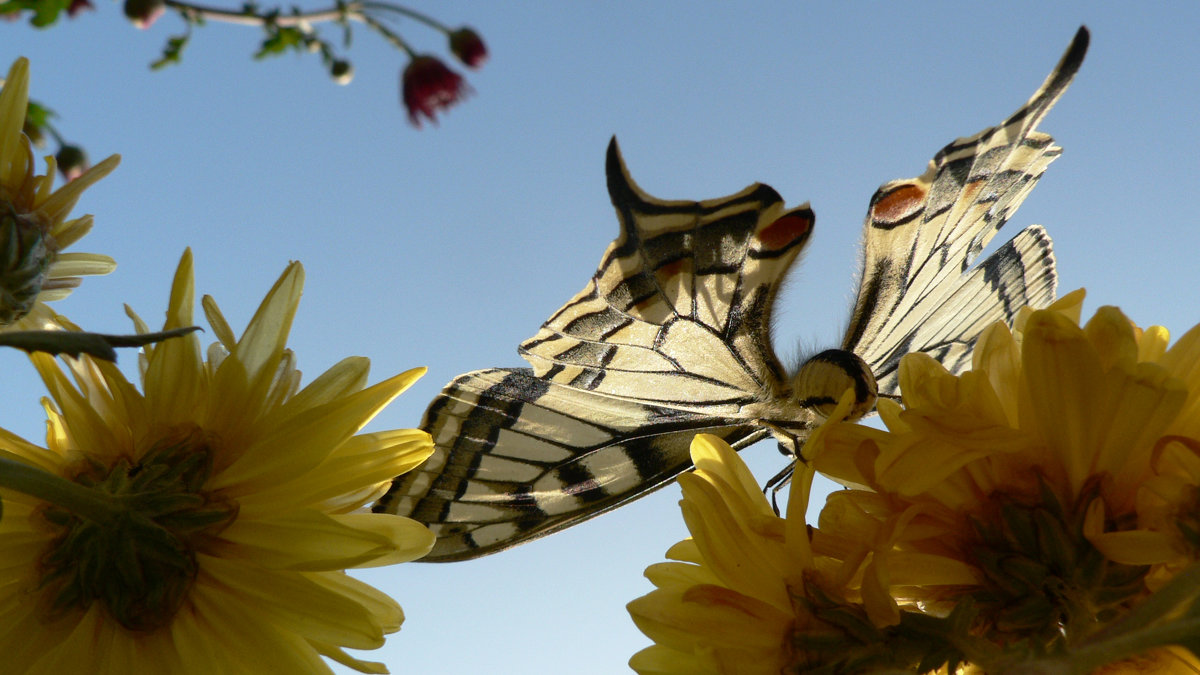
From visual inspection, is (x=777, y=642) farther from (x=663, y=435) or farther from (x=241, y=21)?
(x=241, y=21)

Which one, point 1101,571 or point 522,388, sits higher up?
point 522,388

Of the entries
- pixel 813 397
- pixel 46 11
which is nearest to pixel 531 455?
pixel 813 397

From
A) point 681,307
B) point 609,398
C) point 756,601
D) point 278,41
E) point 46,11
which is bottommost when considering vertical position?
point 756,601

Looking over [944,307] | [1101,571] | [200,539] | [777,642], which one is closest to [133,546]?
[200,539]

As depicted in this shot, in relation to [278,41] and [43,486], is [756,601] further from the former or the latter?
[278,41]

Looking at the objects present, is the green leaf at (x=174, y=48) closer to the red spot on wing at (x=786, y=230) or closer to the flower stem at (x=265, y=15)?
the flower stem at (x=265, y=15)

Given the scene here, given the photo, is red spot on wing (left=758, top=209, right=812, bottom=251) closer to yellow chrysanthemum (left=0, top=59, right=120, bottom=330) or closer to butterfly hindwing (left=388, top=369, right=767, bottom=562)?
butterfly hindwing (left=388, top=369, right=767, bottom=562)
